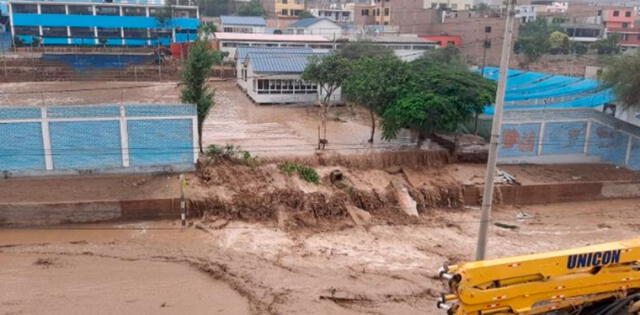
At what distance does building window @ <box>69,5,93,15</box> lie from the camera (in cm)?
5921

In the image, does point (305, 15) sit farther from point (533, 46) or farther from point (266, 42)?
point (533, 46)

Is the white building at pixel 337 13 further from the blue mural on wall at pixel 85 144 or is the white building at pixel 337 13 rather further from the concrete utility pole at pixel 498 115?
the concrete utility pole at pixel 498 115

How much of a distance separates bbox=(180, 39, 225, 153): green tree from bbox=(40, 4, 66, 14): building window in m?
49.3

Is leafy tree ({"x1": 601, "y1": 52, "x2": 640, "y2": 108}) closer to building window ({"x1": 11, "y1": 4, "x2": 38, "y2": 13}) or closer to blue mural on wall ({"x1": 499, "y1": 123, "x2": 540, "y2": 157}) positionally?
blue mural on wall ({"x1": 499, "y1": 123, "x2": 540, "y2": 157})

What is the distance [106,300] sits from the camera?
35.7 ft

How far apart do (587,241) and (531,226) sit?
69.7 inches

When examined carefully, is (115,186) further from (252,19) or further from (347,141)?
(252,19)

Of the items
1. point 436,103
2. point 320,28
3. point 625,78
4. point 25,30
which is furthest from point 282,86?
point 25,30

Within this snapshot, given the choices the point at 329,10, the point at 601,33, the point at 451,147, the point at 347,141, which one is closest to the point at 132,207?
the point at 347,141

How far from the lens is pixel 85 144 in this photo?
17.2 m

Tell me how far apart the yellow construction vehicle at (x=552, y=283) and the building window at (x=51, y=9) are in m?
62.8

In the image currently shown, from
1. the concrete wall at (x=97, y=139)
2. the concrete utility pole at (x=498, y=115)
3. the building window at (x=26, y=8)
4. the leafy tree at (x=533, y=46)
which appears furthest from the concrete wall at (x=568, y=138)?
the building window at (x=26, y=8)

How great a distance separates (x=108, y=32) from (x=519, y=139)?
53874mm

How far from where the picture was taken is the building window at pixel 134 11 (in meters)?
61.0
